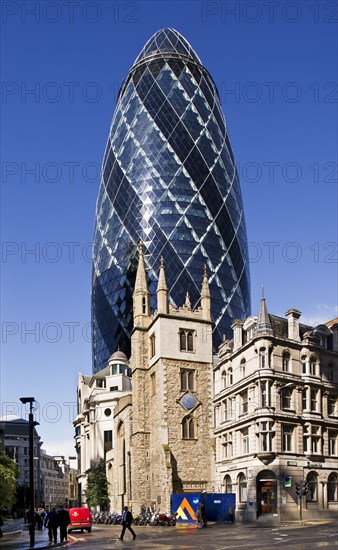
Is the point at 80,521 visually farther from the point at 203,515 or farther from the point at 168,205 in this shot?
the point at 168,205

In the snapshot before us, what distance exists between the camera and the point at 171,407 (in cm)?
6575

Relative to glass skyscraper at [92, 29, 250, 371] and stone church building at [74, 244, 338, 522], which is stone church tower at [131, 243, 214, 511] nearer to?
stone church building at [74, 244, 338, 522]

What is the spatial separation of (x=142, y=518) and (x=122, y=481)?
78.1ft

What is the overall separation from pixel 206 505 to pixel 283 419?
824cm

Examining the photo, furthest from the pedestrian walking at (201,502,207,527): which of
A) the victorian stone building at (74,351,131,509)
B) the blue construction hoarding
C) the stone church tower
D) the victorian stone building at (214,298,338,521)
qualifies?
the victorian stone building at (74,351,131,509)

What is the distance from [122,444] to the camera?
81000mm

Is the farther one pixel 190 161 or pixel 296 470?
pixel 190 161

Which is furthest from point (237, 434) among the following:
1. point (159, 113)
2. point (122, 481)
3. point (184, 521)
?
point (159, 113)

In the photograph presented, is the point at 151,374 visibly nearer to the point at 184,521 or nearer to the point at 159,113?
the point at 184,521

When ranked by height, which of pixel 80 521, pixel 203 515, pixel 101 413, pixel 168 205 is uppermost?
pixel 168 205

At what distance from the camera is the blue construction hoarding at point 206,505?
162 feet

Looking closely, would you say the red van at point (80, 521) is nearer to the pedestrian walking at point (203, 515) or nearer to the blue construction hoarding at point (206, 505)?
the blue construction hoarding at point (206, 505)

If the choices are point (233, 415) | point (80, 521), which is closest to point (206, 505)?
point (80, 521)

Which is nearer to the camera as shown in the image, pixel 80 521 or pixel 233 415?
pixel 80 521
